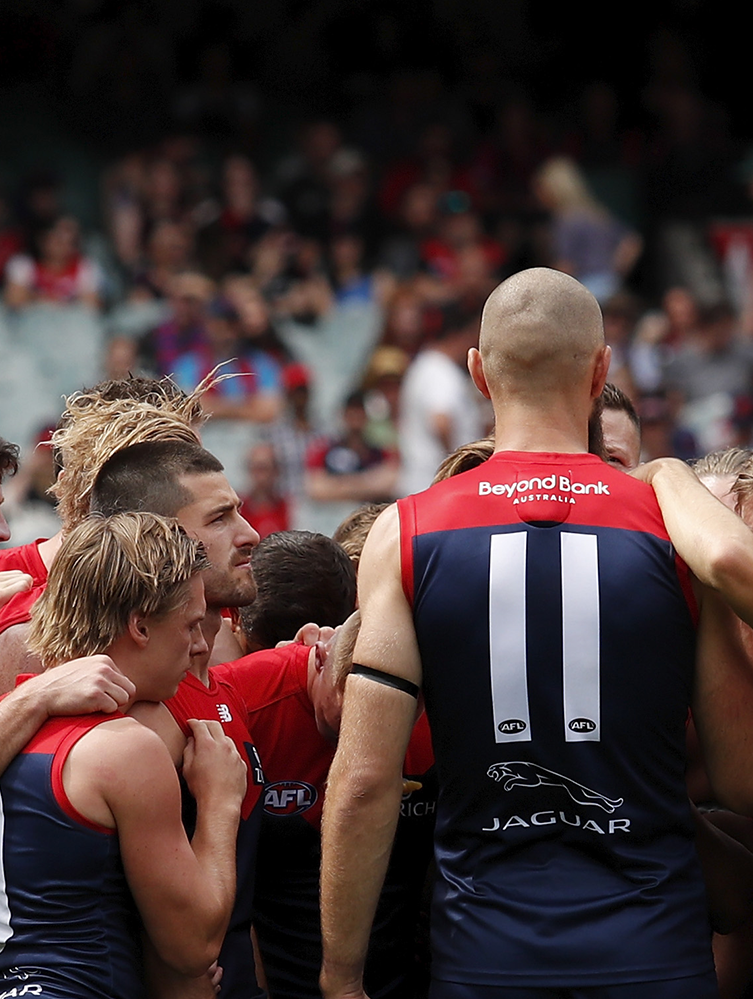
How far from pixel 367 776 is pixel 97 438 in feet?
4.05

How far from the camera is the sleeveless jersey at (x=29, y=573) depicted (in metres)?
3.20

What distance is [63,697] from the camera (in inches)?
98.1

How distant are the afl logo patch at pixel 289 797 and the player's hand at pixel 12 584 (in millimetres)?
761

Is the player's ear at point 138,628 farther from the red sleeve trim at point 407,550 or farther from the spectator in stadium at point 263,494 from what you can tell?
the spectator in stadium at point 263,494

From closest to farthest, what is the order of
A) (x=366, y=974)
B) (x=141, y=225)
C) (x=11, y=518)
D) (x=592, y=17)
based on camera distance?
(x=366, y=974)
(x=11, y=518)
(x=141, y=225)
(x=592, y=17)

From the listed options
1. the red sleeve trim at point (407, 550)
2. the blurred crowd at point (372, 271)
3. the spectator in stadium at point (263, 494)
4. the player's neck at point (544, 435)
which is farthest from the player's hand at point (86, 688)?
the spectator in stadium at point (263, 494)

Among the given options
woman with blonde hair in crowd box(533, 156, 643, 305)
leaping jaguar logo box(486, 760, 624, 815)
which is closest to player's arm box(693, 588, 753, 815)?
leaping jaguar logo box(486, 760, 624, 815)

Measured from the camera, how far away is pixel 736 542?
239cm

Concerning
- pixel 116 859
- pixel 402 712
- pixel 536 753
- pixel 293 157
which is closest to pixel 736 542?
pixel 536 753

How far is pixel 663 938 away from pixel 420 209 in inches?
445

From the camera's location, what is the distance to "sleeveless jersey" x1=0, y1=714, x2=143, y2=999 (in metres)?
2.40

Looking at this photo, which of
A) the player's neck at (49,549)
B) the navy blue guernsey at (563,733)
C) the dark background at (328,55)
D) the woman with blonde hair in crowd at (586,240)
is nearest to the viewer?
the navy blue guernsey at (563,733)

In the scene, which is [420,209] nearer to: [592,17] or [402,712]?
[592,17]

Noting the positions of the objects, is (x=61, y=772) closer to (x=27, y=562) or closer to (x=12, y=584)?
(x=12, y=584)
